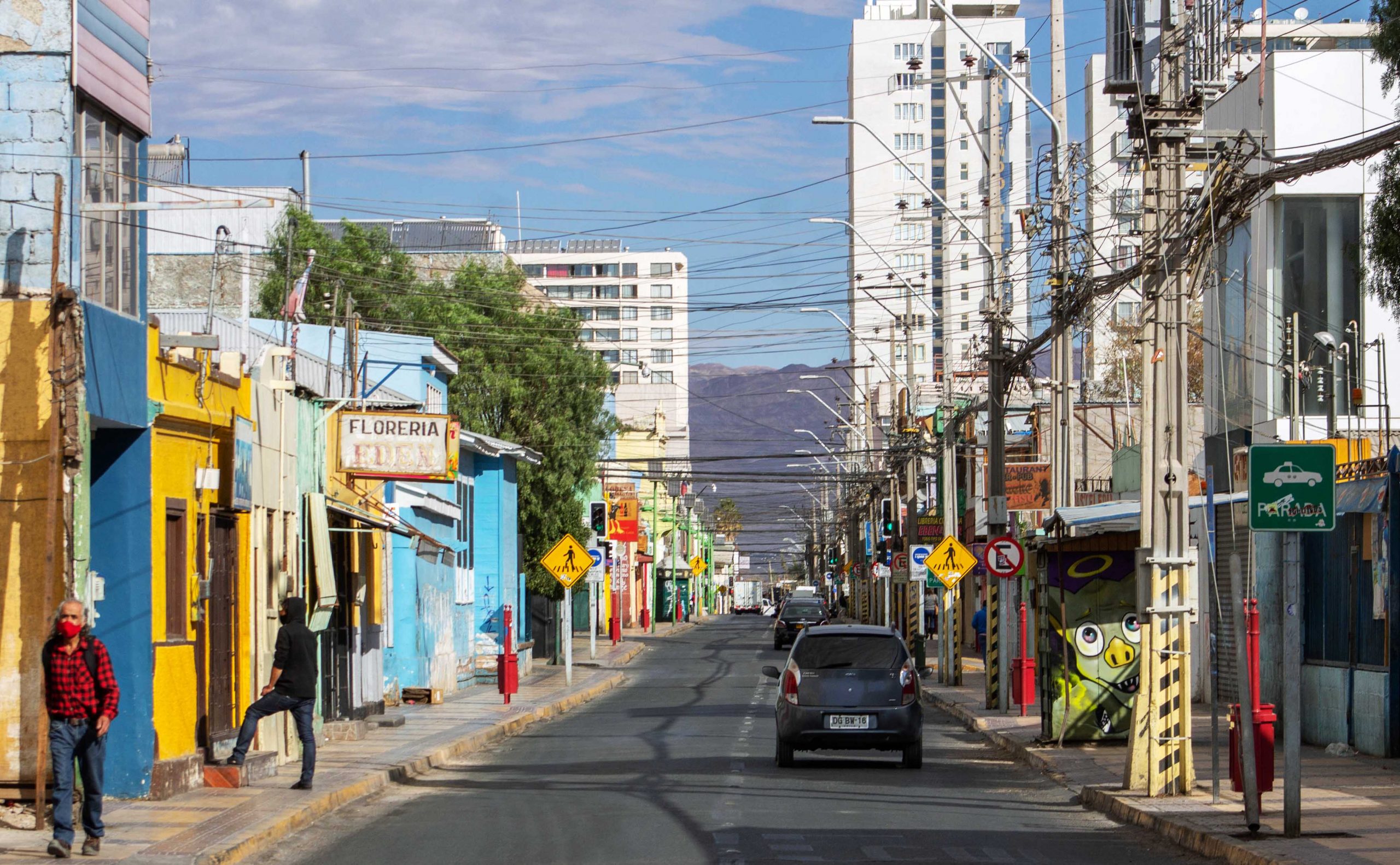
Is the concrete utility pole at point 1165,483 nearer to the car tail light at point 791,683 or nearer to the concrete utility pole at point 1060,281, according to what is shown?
the car tail light at point 791,683

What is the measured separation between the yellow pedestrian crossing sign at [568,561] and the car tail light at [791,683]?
15.5m

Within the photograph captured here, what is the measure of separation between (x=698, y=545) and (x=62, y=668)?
13348 cm

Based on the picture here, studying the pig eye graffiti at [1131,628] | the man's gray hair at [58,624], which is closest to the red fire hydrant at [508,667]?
the pig eye graffiti at [1131,628]

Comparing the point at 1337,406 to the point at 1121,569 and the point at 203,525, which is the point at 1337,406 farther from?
the point at 203,525

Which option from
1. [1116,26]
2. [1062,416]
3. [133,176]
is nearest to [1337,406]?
[1062,416]

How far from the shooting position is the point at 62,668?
12.8 meters

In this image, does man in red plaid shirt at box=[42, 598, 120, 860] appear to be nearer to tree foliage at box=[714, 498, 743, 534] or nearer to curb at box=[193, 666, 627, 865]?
curb at box=[193, 666, 627, 865]

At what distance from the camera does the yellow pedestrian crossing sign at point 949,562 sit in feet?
113

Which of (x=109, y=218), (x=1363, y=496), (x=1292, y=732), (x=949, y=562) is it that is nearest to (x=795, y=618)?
(x=949, y=562)

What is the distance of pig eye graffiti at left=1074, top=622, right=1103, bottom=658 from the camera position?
22156 millimetres

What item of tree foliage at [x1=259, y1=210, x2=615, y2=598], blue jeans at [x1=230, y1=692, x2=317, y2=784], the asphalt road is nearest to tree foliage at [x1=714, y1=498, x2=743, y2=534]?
tree foliage at [x1=259, y1=210, x2=615, y2=598]

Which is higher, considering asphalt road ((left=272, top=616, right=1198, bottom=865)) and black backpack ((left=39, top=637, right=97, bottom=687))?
black backpack ((left=39, top=637, right=97, bottom=687))

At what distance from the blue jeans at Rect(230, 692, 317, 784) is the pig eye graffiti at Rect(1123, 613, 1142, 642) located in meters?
10.6

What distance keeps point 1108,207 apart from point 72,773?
50622mm
